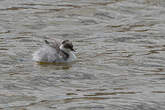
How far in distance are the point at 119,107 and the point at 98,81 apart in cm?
138

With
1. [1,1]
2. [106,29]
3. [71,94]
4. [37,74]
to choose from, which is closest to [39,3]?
[1,1]

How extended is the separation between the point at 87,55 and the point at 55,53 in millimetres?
659

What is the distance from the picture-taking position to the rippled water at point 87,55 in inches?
356

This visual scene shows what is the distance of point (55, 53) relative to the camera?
11586 mm

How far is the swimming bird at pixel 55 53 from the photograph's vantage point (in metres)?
11.5

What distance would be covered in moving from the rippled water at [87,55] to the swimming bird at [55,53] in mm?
179

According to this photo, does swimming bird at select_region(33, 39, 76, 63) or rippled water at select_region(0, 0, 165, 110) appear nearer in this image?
rippled water at select_region(0, 0, 165, 110)

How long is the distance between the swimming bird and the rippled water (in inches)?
7.0

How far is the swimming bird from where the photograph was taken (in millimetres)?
11469

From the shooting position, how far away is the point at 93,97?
29.9 feet

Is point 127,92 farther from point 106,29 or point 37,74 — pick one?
point 106,29

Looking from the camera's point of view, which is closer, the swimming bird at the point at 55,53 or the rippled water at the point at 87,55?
the rippled water at the point at 87,55

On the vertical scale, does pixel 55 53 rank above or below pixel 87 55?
above

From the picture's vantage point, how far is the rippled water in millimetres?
9055
